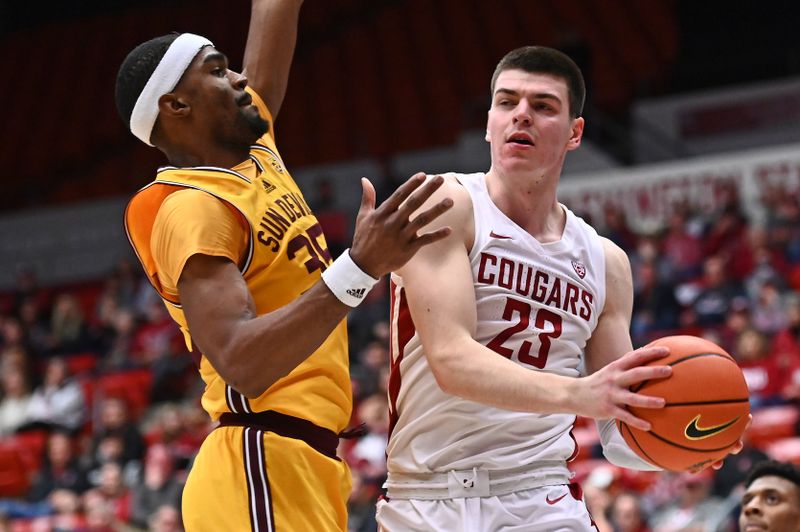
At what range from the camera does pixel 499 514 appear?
3824mm

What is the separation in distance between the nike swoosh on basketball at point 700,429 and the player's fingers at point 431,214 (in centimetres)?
93

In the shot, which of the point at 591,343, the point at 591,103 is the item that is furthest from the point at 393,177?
the point at 591,343

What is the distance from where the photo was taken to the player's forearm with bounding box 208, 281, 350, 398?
320 cm

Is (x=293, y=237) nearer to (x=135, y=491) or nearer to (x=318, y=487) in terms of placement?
(x=318, y=487)

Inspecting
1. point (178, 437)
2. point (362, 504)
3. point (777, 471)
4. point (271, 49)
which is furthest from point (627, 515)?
point (178, 437)

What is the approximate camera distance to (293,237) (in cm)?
377

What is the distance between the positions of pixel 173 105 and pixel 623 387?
1582 mm

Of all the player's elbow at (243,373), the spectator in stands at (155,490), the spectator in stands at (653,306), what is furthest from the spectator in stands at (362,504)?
the player's elbow at (243,373)

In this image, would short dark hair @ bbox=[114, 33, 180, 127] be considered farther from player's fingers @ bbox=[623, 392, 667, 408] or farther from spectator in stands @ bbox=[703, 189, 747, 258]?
spectator in stands @ bbox=[703, 189, 747, 258]

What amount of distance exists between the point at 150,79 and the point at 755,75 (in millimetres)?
14884

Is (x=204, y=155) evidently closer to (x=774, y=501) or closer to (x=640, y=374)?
(x=640, y=374)

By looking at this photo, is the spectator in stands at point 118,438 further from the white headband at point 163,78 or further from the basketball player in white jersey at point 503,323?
the white headband at point 163,78

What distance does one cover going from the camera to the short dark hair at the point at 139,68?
12.3 ft

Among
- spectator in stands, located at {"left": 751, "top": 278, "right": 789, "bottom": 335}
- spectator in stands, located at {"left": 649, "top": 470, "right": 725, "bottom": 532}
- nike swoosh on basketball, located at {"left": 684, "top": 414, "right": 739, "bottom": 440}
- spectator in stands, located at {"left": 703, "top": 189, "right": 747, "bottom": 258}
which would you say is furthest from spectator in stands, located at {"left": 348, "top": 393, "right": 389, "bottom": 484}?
nike swoosh on basketball, located at {"left": 684, "top": 414, "right": 739, "bottom": 440}
